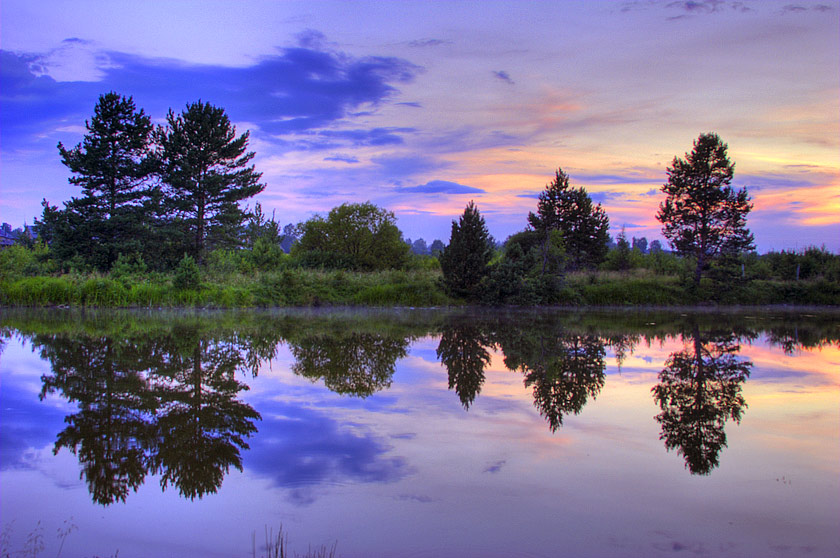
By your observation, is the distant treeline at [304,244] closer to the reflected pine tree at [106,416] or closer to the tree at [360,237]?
the tree at [360,237]

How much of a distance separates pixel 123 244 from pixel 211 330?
14393 mm

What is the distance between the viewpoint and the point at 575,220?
3212 centimetres

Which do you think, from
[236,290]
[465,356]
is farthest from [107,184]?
[465,356]

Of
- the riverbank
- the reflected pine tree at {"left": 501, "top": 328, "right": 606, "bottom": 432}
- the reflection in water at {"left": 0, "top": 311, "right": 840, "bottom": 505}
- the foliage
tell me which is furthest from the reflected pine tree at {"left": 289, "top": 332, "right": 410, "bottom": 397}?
the foliage

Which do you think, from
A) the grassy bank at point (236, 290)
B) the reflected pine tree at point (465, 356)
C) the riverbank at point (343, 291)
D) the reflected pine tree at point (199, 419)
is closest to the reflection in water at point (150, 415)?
the reflected pine tree at point (199, 419)

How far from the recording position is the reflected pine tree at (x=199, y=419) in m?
3.87

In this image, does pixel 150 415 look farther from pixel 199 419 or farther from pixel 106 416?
pixel 199 419

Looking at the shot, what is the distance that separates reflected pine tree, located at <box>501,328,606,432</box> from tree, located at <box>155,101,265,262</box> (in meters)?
18.5

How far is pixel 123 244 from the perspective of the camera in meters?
23.6

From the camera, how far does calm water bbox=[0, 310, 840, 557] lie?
3059 millimetres

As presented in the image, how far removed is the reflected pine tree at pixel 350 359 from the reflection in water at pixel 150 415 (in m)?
1.16

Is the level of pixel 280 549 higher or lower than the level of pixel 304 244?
lower

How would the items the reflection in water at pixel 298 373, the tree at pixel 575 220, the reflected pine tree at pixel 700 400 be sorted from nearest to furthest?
the reflection in water at pixel 298 373 → the reflected pine tree at pixel 700 400 → the tree at pixel 575 220

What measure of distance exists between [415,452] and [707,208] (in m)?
25.4
